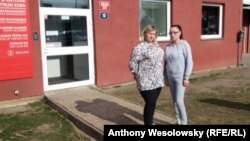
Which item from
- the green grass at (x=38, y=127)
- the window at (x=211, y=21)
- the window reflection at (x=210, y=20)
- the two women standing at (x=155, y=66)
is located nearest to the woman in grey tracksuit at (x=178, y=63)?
the two women standing at (x=155, y=66)

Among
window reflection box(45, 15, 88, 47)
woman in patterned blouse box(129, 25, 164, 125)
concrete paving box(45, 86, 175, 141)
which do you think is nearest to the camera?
woman in patterned blouse box(129, 25, 164, 125)

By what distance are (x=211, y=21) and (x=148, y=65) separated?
822 cm

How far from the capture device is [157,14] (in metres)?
9.95

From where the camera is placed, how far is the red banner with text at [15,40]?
6703 mm

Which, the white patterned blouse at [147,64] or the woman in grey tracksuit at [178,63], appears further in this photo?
the woman in grey tracksuit at [178,63]

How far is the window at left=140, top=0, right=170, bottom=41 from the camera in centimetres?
953

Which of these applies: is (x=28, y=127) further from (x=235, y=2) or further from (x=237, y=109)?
(x=235, y=2)

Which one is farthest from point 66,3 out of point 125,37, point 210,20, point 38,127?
point 210,20

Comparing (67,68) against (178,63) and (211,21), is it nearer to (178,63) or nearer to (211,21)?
(178,63)

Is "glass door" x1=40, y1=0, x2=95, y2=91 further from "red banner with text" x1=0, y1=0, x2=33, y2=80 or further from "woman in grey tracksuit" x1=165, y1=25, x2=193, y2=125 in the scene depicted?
"woman in grey tracksuit" x1=165, y1=25, x2=193, y2=125

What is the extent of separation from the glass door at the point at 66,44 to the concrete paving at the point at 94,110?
414 mm

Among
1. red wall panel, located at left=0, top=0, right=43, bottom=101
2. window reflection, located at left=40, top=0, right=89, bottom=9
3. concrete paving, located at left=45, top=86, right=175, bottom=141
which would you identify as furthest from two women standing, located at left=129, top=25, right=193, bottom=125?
window reflection, located at left=40, top=0, right=89, bottom=9

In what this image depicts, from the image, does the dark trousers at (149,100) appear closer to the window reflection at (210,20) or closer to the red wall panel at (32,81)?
the red wall panel at (32,81)

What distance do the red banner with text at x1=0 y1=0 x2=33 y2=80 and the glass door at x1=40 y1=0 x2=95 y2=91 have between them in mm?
413
